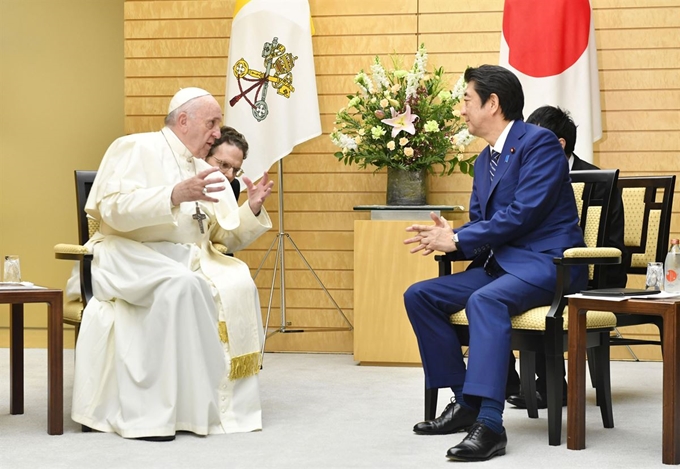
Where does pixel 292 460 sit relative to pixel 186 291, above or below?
below

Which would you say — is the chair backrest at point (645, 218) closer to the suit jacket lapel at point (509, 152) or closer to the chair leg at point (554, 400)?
the suit jacket lapel at point (509, 152)

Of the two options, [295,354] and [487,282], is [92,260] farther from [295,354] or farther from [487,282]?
[295,354]

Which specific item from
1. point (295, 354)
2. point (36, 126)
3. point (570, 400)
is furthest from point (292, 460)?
point (36, 126)

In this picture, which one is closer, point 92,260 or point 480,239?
point 480,239

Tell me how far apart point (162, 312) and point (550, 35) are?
2911mm

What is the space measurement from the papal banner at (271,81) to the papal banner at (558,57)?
3.88 ft

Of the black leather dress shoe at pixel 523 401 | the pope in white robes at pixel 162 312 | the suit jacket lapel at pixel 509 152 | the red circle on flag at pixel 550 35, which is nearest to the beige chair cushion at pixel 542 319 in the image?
the suit jacket lapel at pixel 509 152

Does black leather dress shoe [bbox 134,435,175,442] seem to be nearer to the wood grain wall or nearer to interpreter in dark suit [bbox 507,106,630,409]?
interpreter in dark suit [bbox 507,106,630,409]

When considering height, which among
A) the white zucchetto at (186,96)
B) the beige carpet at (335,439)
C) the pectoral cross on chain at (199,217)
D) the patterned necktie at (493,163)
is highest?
the white zucchetto at (186,96)

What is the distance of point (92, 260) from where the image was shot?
399cm

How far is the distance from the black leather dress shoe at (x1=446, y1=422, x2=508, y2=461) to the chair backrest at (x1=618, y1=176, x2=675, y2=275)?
165 cm

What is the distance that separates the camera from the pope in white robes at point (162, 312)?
3713mm

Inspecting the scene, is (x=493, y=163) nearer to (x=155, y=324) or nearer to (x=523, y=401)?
(x=523, y=401)

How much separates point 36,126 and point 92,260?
3598mm
